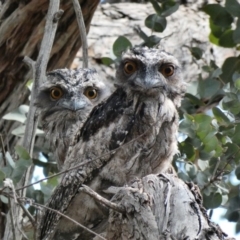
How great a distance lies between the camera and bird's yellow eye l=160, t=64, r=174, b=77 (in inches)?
167

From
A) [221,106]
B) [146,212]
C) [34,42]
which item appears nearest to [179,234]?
[146,212]

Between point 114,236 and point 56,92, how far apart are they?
2052mm

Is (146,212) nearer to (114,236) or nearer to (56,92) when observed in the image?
(114,236)

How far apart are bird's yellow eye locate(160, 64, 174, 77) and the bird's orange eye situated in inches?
5.2

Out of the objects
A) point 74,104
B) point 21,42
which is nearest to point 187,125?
point 74,104

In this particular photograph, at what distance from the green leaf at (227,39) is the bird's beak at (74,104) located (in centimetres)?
92

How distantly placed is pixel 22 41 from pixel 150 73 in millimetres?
1448

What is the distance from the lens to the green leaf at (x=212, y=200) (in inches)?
180

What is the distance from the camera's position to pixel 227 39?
521 cm

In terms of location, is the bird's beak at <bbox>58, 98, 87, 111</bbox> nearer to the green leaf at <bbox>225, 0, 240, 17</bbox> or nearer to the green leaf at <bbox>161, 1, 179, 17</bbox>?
the green leaf at <bbox>161, 1, 179, 17</bbox>

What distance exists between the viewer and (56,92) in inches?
204

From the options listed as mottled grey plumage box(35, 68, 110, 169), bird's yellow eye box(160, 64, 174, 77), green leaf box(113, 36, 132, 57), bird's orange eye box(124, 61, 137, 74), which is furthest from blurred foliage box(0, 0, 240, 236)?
bird's orange eye box(124, 61, 137, 74)

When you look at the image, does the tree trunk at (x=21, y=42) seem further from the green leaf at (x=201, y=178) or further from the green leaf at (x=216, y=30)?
the green leaf at (x=201, y=178)

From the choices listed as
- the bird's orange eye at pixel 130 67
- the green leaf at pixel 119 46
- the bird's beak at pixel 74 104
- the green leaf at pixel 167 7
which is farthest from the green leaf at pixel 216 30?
the bird's orange eye at pixel 130 67
